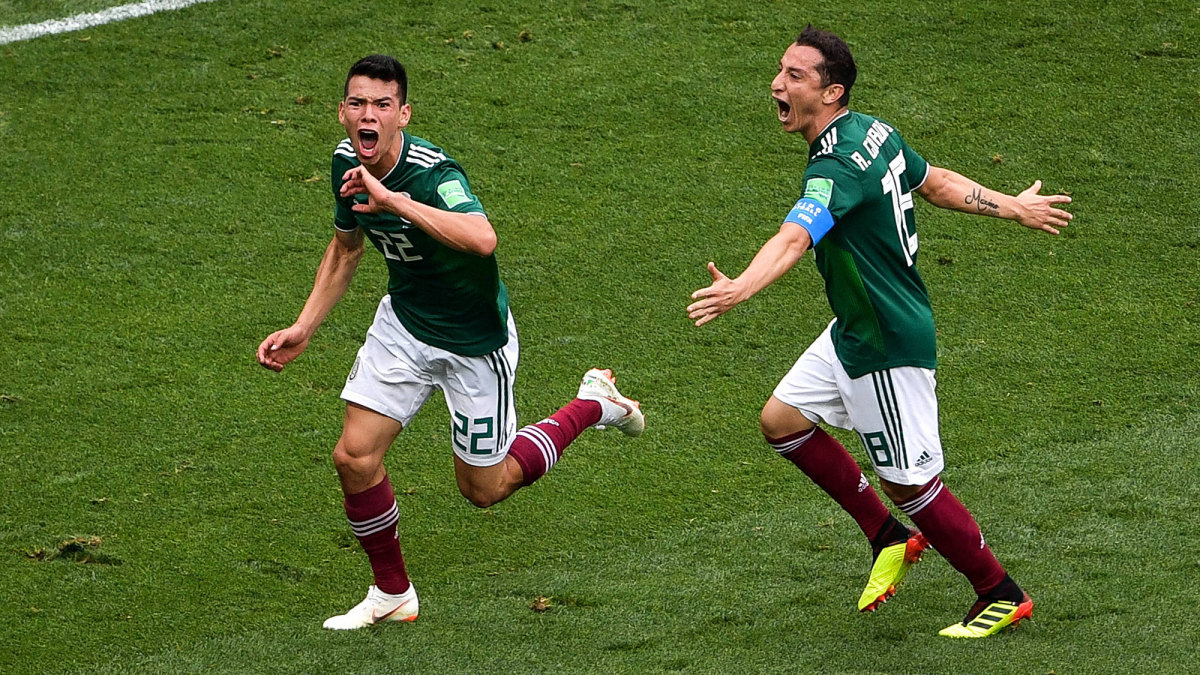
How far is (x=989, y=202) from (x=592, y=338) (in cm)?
274

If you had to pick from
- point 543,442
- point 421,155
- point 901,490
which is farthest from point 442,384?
point 901,490

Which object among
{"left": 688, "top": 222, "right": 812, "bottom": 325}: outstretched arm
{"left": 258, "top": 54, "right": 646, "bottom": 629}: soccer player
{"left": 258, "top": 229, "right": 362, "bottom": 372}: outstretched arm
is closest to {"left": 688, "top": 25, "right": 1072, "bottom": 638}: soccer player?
{"left": 688, "top": 222, "right": 812, "bottom": 325}: outstretched arm

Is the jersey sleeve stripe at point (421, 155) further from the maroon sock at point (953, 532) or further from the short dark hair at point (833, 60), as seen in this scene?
the maroon sock at point (953, 532)

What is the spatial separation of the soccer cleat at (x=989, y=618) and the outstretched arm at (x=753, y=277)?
148 centimetres

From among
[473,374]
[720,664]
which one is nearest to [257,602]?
[473,374]

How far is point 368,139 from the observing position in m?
4.75

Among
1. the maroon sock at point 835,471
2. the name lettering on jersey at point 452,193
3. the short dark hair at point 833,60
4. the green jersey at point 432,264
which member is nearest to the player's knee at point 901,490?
the maroon sock at point 835,471

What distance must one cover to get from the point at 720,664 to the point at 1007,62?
6132 millimetres

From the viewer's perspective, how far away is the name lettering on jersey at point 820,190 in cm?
445

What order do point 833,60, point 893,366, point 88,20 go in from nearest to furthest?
1. point 833,60
2. point 893,366
3. point 88,20

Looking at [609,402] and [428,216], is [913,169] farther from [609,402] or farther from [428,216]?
[609,402]

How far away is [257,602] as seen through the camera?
5426 mm

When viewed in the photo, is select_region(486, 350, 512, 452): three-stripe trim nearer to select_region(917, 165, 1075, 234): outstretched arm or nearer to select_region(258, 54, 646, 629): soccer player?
select_region(258, 54, 646, 629): soccer player

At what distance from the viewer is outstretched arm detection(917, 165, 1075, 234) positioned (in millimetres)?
4988
